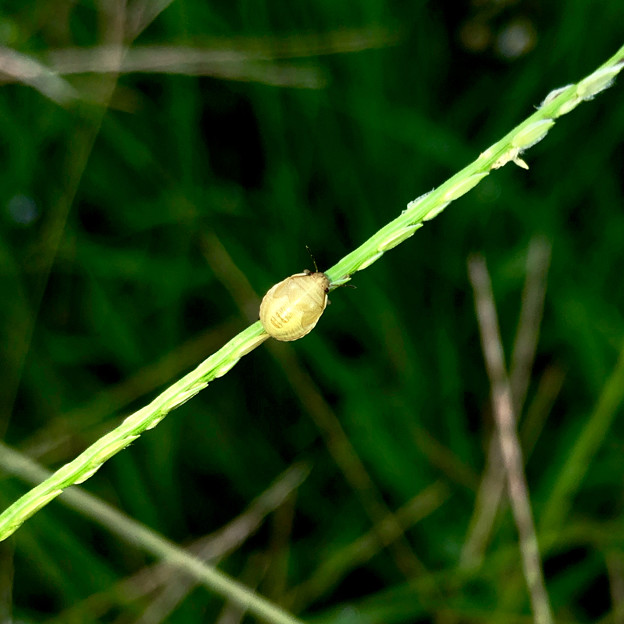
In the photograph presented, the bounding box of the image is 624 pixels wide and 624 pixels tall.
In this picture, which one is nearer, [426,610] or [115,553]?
[426,610]

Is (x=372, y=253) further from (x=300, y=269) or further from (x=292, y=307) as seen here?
(x=300, y=269)

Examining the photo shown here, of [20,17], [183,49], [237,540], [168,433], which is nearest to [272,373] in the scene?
[168,433]

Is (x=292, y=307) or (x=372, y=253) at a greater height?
(x=292, y=307)

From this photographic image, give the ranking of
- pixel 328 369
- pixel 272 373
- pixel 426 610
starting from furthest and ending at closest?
pixel 272 373 → pixel 328 369 → pixel 426 610

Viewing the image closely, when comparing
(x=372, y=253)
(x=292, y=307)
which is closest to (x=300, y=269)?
(x=292, y=307)

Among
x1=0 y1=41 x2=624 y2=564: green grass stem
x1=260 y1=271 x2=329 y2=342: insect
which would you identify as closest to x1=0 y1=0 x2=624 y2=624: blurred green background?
x1=260 y1=271 x2=329 y2=342: insect

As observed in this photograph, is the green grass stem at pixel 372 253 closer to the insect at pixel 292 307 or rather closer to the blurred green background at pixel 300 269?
the insect at pixel 292 307

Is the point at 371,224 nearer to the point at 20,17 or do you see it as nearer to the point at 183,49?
the point at 183,49
